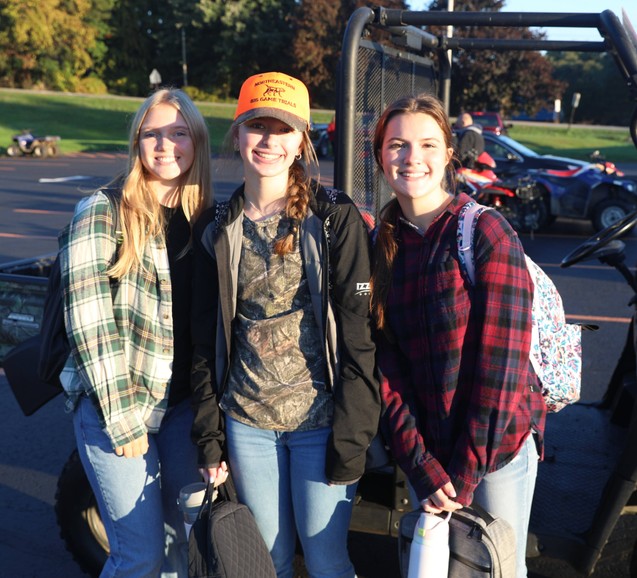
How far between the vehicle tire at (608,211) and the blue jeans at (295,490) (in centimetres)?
1000

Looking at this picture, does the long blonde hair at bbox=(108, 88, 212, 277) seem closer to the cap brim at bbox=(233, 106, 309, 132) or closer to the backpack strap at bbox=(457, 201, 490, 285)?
the cap brim at bbox=(233, 106, 309, 132)

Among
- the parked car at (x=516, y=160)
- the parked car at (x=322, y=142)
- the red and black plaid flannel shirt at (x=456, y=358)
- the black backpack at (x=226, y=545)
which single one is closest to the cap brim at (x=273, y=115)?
the red and black plaid flannel shirt at (x=456, y=358)

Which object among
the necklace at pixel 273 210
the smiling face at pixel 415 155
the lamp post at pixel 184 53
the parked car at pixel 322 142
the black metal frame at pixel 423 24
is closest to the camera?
the smiling face at pixel 415 155

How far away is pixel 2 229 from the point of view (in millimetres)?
10875

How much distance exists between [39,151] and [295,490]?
2525 centimetres

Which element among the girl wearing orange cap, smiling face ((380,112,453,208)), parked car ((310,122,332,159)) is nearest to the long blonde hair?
the girl wearing orange cap

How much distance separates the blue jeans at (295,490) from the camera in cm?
212

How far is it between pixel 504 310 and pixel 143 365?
112 cm

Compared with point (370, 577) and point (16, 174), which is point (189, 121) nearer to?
point (370, 577)

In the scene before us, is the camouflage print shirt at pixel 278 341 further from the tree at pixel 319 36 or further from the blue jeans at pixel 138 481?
the tree at pixel 319 36

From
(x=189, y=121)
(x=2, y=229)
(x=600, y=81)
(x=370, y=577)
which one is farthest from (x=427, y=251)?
(x=600, y=81)

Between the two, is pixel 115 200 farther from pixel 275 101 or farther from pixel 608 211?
pixel 608 211

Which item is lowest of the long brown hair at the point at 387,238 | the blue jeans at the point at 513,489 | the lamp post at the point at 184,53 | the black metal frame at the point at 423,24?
the blue jeans at the point at 513,489

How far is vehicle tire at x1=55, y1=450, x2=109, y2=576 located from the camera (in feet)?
9.26
